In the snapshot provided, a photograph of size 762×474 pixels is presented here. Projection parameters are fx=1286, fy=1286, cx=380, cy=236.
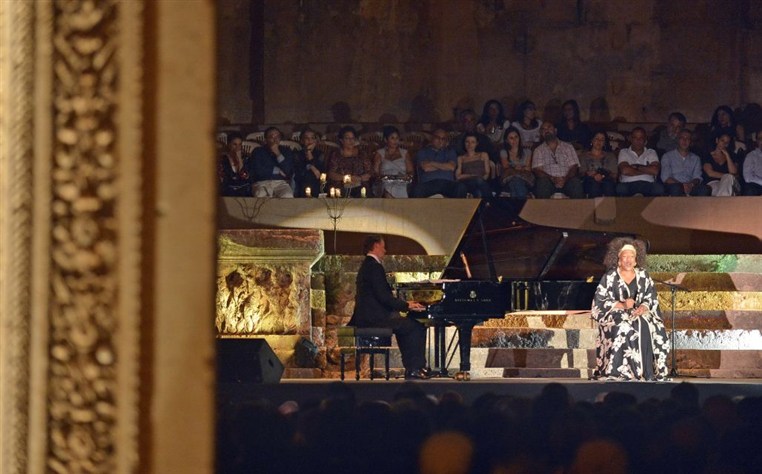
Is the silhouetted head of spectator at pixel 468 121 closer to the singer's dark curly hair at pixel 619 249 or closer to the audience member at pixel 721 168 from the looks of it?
the audience member at pixel 721 168

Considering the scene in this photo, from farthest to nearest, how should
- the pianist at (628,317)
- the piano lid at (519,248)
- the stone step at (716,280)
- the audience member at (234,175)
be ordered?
the audience member at (234,175) < the stone step at (716,280) < the piano lid at (519,248) < the pianist at (628,317)

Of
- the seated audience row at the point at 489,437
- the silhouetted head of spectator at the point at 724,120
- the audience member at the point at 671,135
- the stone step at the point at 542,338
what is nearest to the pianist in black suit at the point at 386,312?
the stone step at the point at 542,338

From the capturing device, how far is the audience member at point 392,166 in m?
14.1

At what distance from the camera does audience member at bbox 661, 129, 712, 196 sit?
14062 mm

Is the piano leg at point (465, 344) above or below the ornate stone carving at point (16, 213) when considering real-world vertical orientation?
below

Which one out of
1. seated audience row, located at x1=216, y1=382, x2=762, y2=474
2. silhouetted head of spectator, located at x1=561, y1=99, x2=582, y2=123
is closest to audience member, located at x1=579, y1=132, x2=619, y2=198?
silhouetted head of spectator, located at x1=561, y1=99, x2=582, y2=123

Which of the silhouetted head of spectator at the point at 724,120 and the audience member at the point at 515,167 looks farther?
the silhouetted head of spectator at the point at 724,120

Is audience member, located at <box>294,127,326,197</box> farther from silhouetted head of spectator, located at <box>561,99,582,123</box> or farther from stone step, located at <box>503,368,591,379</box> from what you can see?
stone step, located at <box>503,368,591,379</box>

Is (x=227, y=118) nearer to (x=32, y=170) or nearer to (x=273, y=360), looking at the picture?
(x=273, y=360)

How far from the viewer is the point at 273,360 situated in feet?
28.6

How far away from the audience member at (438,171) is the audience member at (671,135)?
2.49 meters

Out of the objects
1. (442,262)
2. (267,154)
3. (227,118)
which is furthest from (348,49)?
(442,262)

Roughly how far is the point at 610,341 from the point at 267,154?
5.01 metres

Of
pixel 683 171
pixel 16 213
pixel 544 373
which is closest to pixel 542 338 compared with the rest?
pixel 544 373
